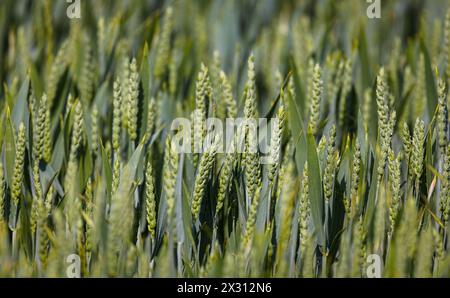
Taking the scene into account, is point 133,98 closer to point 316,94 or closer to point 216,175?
point 216,175

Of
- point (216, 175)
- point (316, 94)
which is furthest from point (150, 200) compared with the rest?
point (316, 94)

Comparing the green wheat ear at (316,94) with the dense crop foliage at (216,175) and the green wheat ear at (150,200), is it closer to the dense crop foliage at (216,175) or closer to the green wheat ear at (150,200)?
the dense crop foliage at (216,175)

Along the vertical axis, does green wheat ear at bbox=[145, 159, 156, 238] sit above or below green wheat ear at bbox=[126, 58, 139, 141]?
below

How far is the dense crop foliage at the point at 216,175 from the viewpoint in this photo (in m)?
1.01

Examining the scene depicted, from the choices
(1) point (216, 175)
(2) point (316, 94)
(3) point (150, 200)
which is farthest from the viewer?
(2) point (316, 94)

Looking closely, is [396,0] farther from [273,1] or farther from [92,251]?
[92,251]

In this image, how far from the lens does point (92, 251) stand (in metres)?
1.04

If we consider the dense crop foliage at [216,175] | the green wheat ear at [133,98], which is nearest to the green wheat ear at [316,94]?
the dense crop foliage at [216,175]

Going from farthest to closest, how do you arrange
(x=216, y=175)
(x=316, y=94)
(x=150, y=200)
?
(x=316, y=94), (x=216, y=175), (x=150, y=200)

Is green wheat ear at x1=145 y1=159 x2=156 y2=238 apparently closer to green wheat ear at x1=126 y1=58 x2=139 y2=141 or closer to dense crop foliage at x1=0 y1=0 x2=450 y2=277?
dense crop foliage at x1=0 y1=0 x2=450 y2=277

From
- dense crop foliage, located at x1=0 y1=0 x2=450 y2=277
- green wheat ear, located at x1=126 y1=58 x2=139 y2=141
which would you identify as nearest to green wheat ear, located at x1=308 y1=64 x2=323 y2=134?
dense crop foliage, located at x1=0 y1=0 x2=450 y2=277

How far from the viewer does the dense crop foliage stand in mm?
1014

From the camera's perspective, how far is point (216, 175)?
119cm
